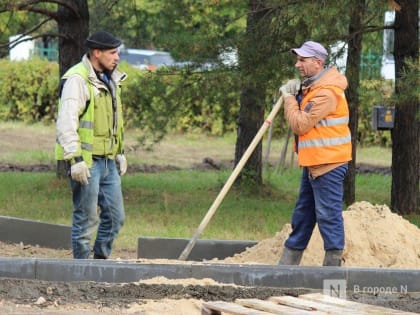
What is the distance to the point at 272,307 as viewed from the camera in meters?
6.68

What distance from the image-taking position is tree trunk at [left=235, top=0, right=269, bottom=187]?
12.2 meters

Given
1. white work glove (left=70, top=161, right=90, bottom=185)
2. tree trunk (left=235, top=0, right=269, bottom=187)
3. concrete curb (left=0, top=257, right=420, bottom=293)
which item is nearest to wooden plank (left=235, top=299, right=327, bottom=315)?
concrete curb (left=0, top=257, right=420, bottom=293)

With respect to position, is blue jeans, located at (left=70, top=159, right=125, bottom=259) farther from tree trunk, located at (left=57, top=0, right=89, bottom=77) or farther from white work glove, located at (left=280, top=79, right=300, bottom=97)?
tree trunk, located at (left=57, top=0, right=89, bottom=77)

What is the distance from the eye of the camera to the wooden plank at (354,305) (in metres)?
6.50

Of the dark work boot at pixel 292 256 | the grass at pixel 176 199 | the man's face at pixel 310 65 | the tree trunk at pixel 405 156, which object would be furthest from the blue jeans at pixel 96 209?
the tree trunk at pixel 405 156

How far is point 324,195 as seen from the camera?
832cm

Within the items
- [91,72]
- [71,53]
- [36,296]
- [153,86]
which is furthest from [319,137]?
[71,53]

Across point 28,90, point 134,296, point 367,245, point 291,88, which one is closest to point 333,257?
point 367,245

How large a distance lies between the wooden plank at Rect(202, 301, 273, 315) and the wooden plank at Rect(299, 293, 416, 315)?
574 mm

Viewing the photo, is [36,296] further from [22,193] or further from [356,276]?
[22,193]

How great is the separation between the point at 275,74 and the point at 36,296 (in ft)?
18.0

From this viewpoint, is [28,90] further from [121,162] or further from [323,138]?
[323,138]

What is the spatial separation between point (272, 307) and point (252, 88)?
655 centimetres

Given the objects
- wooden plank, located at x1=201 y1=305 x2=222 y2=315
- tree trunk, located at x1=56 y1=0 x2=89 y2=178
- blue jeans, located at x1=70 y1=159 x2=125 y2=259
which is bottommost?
wooden plank, located at x1=201 y1=305 x2=222 y2=315
